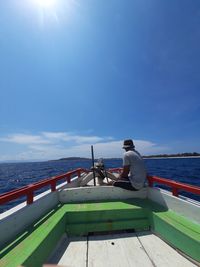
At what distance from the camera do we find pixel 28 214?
2.96 meters

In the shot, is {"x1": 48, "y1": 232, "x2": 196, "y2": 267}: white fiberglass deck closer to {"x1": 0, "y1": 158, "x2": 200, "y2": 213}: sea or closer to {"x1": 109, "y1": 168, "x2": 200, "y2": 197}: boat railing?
{"x1": 109, "y1": 168, "x2": 200, "y2": 197}: boat railing

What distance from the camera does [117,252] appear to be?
100.0 inches

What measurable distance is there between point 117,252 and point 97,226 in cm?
77

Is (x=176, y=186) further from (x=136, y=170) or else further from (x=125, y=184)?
(x=125, y=184)

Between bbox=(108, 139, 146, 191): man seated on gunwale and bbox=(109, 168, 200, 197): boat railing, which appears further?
bbox=(108, 139, 146, 191): man seated on gunwale

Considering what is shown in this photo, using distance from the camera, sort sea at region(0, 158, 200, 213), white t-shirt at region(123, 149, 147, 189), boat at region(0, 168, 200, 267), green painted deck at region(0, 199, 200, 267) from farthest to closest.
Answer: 1. sea at region(0, 158, 200, 213)
2. white t-shirt at region(123, 149, 147, 189)
3. boat at region(0, 168, 200, 267)
4. green painted deck at region(0, 199, 200, 267)

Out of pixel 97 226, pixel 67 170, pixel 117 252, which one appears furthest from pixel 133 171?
pixel 67 170

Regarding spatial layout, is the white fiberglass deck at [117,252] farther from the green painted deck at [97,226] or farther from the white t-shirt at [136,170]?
the white t-shirt at [136,170]

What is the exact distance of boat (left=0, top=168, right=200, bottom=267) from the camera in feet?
7.43

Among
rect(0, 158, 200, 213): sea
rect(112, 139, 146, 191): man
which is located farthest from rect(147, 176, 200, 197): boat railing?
rect(0, 158, 200, 213): sea

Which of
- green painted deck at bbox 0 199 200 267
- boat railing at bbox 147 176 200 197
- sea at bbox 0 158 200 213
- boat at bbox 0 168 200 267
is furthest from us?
sea at bbox 0 158 200 213

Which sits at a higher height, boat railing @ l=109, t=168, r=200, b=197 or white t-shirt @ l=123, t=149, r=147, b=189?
white t-shirt @ l=123, t=149, r=147, b=189

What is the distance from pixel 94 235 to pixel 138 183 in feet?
5.32

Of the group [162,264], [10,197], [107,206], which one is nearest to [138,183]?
[107,206]
